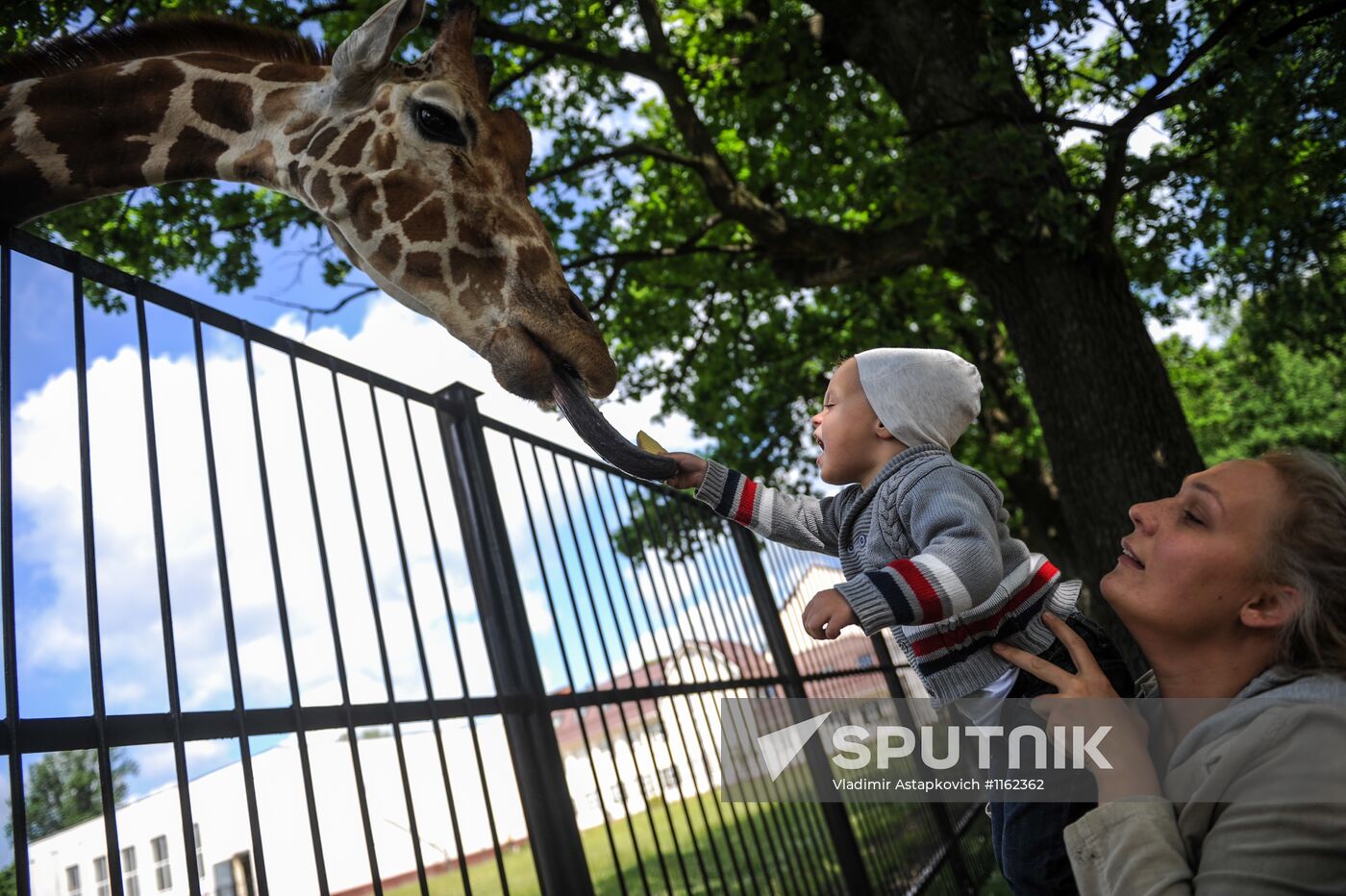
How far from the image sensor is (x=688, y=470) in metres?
2.64

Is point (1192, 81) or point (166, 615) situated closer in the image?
point (166, 615)

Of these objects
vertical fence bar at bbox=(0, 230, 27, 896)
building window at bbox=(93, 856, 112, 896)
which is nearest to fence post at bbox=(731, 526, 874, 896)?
building window at bbox=(93, 856, 112, 896)

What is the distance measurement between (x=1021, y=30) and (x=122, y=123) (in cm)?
431

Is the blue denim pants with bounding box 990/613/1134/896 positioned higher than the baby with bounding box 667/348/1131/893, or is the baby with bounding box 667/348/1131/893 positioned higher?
the baby with bounding box 667/348/1131/893

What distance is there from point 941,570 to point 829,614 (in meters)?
0.27

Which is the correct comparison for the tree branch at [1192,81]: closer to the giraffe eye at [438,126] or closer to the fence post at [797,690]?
the fence post at [797,690]

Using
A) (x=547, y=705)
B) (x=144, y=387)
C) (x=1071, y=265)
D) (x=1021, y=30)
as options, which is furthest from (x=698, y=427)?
(x=144, y=387)

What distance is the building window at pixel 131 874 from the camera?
6.83ft

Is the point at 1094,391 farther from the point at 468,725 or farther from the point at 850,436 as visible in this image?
the point at 468,725

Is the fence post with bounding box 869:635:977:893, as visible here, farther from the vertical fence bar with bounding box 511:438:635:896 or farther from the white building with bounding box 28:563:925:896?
the vertical fence bar with bounding box 511:438:635:896

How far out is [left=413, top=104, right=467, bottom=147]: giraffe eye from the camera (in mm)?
2758

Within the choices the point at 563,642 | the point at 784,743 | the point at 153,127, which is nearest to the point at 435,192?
the point at 153,127

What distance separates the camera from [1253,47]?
193 inches

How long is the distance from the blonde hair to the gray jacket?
57 millimetres
